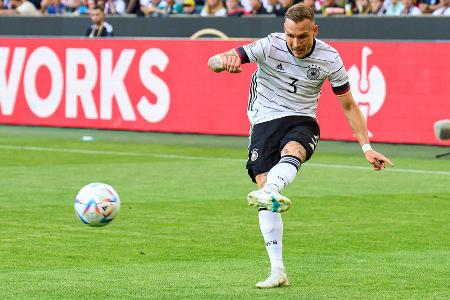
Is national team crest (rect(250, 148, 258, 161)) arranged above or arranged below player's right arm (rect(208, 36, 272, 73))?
below

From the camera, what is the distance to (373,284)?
940 centimetres

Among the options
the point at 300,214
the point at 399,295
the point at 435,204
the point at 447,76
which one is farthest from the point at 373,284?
the point at 447,76

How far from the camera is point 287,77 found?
31.4 ft

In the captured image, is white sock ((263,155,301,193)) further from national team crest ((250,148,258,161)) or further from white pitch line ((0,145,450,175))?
white pitch line ((0,145,450,175))

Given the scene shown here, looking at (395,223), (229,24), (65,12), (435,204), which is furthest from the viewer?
(65,12)

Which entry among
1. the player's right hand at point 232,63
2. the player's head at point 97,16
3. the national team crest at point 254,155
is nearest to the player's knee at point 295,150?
the national team crest at point 254,155

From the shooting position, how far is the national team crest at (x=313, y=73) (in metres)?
9.52

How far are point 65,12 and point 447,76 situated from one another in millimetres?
14424

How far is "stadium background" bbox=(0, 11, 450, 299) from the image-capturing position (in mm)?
9805

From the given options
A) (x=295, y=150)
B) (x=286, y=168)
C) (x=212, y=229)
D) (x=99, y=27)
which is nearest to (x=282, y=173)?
(x=286, y=168)

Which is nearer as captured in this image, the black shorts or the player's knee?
the player's knee

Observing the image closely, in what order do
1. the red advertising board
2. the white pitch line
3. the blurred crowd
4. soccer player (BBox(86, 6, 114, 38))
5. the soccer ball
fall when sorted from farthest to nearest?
soccer player (BBox(86, 6, 114, 38)) → the blurred crowd → the red advertising board → the white pitch line → the soccer ball

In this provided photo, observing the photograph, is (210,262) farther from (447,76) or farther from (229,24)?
(229,24)

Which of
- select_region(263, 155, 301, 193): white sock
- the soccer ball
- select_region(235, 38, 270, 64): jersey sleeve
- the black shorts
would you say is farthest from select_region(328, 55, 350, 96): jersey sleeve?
the soccer ball
